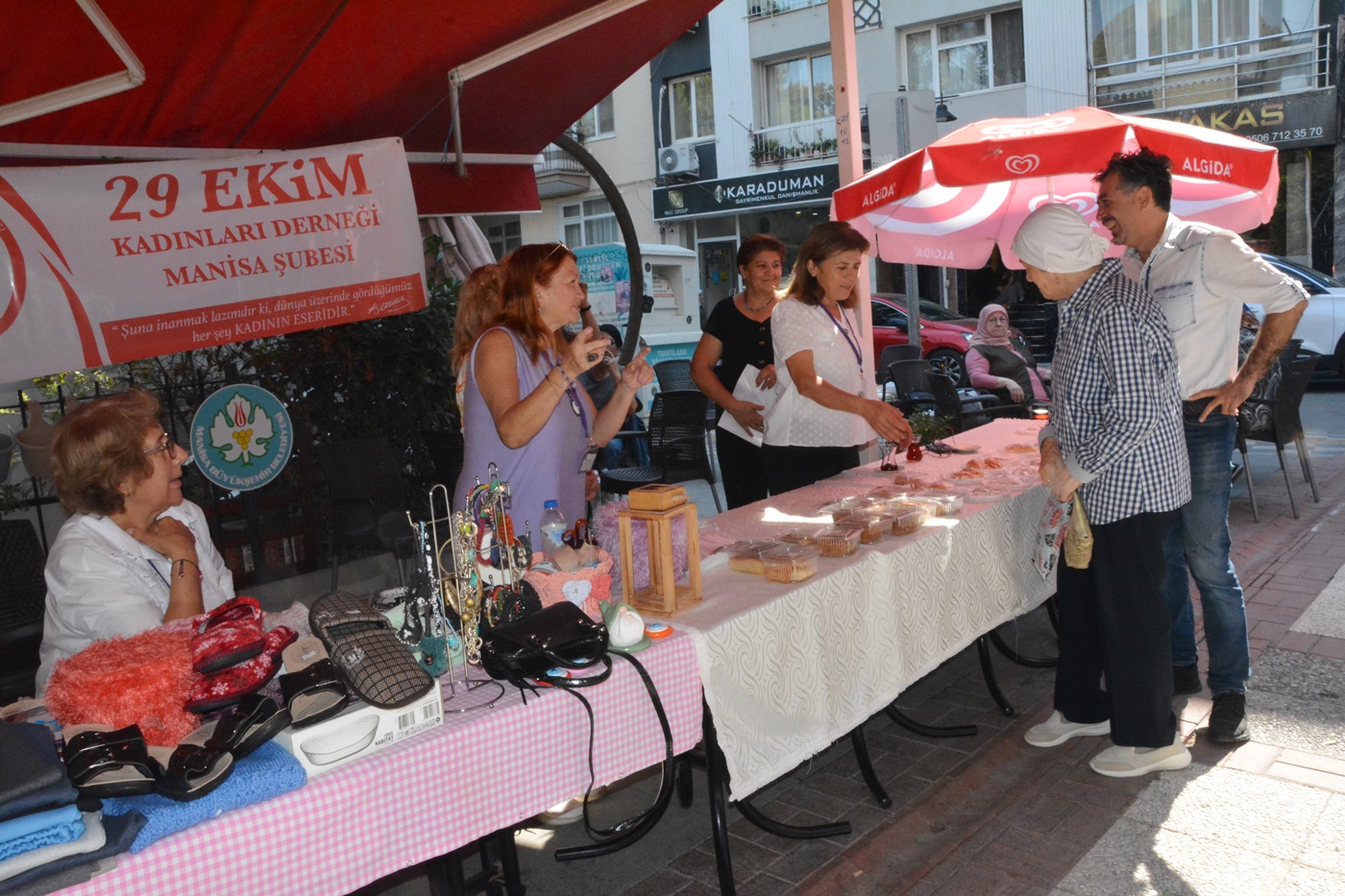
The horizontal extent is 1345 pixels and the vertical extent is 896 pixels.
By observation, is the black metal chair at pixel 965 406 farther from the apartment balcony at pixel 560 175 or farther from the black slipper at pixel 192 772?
the apartment balcony at pixel 560 175

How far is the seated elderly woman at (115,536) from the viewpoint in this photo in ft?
8.20

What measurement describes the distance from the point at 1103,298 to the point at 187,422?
16.7ft

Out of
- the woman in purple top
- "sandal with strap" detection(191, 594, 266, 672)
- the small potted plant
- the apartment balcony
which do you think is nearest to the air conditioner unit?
the apartment balcony

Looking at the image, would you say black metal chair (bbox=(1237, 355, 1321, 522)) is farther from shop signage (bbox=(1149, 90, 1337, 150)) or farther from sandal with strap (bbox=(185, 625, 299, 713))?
shop signage (bbox=(1149, 90, 1337, 150))

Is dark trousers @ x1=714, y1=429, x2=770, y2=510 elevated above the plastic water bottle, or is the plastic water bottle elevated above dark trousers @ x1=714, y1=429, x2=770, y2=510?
the plastic water bottle

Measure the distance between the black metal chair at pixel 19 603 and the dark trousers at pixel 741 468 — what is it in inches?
110

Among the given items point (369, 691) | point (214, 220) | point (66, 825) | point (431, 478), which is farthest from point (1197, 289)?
point (431, 478)

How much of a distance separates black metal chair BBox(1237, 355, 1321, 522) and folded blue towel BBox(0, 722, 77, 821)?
6.68 meters

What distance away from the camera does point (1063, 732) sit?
11.9 ft

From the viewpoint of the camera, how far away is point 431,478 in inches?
265

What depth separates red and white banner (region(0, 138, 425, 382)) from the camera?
3.86 meters

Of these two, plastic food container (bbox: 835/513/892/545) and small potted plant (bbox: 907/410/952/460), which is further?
small potted plant (bbox: 907/410/952/460)

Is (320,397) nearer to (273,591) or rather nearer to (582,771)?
(273,591)

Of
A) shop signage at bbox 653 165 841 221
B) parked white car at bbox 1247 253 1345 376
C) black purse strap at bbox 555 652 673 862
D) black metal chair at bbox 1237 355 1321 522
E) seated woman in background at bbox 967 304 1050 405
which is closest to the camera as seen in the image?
black purse strap at bbox 555 652 673 862
